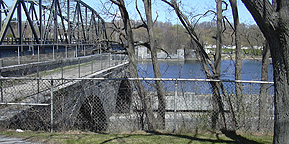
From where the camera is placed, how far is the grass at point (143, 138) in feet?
17.8

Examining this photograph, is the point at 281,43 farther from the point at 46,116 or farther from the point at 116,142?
the point at 46,116

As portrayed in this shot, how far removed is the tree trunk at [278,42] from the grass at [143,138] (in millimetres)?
1367

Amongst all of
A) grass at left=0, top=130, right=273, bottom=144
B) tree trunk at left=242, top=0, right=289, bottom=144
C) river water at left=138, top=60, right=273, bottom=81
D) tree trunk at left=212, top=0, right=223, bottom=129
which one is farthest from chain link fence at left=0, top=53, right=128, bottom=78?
tree trunk at left=242, top=0, right=289, bottom=144

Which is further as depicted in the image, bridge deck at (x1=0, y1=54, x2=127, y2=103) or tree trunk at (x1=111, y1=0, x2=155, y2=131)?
bridge deck at (x1=0, y1=54, x2=127, y2=103)

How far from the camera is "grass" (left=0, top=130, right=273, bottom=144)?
5.43 meters

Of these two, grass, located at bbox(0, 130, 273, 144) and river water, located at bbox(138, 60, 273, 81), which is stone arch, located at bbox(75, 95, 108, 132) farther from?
river water, located at bbox(138, 60, 273, 81)

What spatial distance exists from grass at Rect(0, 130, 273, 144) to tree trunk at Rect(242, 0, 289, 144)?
1367mm

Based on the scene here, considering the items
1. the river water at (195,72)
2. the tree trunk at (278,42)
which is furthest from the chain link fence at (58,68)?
the tree trunk at (278,42)

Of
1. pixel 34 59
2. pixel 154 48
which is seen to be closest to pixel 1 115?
pixel 154 48

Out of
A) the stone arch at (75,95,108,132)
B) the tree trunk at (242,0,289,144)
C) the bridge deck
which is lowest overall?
the stone arch at (75,95,108,132)

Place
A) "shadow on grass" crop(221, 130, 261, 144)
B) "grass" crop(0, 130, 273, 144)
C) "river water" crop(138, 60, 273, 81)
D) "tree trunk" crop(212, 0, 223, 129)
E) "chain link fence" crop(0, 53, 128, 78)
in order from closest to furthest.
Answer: "grass" crop(0, 130, 273, 144)
"shadow on grass" crop(221, 130, 261, 144)
"tree trunk" crop(212, 0, 223, 129)
"river water" crop(138, 60, 273, 81)
"chain link fence" crop(0, 53, 128, 78)

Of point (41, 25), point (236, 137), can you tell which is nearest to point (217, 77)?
point (236, 137)

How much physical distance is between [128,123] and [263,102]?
380 cm

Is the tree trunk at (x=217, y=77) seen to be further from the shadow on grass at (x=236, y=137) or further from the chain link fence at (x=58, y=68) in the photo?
the chain link fence at (x=58, y=68)
